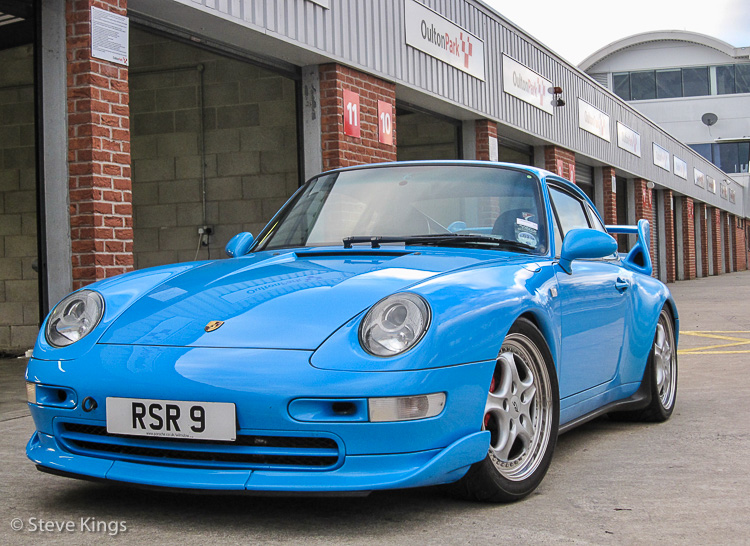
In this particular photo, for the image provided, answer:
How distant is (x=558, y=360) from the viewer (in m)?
3.59

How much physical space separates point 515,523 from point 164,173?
34.7 ft

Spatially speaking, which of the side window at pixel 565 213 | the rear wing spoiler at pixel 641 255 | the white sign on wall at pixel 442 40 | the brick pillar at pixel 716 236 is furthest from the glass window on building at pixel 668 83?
the side window at pixel 565 213

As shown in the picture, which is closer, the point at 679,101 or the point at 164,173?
the point at 164,173

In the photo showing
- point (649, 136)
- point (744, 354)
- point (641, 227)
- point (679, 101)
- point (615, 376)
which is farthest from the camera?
point (679, 101)

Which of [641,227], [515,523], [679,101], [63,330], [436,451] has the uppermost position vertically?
[679,101]

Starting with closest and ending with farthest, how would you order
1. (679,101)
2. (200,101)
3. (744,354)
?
(744,354)
(200,101)
(679,101)

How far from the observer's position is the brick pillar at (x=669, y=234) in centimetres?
2961

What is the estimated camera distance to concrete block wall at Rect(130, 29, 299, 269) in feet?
39.5

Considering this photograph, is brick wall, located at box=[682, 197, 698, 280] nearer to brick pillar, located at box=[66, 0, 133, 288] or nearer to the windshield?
brick pillar, located at box=[66, 0, 133, 288]

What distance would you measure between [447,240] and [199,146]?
919 cm

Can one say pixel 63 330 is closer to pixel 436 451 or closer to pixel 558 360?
pixel 436 451

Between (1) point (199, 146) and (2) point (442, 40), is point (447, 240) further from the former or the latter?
(1) point (199, 146)

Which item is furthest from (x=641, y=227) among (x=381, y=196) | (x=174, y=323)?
(x=174, y=323)

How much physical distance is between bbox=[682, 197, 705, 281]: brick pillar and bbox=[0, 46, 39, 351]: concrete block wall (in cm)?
2615
